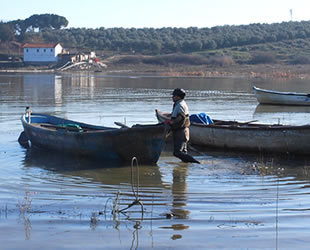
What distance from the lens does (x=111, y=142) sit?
12.8 metres

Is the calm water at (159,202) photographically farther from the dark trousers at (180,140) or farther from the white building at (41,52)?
the white building at (41,52)

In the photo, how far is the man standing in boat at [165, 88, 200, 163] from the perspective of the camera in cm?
1138

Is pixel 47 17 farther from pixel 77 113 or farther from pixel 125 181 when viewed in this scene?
pixel 125 181

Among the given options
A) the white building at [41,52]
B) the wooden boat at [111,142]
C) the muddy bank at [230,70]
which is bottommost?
the wooden boat at [111,142]

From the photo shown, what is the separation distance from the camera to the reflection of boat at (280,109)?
26456mm

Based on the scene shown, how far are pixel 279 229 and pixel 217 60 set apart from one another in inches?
3068

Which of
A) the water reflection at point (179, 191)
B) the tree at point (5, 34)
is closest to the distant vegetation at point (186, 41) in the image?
the tree at point (5, 34)

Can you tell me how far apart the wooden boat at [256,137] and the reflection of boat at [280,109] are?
1245cm

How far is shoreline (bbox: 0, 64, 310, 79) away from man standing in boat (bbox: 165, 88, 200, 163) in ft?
174

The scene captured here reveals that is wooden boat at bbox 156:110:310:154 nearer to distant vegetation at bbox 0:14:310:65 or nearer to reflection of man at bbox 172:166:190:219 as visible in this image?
reflection of man at bbox 172:166:190:219

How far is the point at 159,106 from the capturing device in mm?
28109

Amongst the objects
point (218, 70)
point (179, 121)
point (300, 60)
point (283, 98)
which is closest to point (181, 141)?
point (179, 121)

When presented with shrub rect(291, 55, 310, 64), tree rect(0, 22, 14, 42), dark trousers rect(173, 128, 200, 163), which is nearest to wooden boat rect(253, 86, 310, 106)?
dark trousers rect(173, 128, 200, 163)

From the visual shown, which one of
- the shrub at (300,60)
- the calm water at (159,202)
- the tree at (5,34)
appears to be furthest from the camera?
the tree at (5,34)
